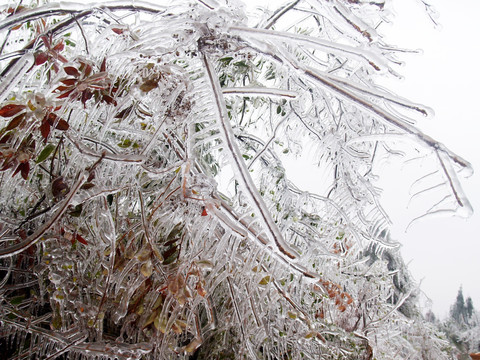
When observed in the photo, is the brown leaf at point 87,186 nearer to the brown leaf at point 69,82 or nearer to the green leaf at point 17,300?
the brown leaf at point 69,82

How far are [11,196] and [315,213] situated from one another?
1.46m

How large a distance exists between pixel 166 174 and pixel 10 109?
590 millimetres

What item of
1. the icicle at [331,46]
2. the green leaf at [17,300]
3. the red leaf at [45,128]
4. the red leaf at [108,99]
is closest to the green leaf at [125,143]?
the red leaf at [108,99]

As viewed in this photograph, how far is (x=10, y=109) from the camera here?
1.10m

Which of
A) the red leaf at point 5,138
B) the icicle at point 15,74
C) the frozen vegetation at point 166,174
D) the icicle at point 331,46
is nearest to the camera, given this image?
the icicle at point 331,46

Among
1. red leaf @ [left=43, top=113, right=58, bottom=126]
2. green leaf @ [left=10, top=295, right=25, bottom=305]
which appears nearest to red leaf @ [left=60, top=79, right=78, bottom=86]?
red leaf @ [left=43, top=113, right=58, bottom=126]

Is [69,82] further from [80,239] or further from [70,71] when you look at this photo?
[80,239]

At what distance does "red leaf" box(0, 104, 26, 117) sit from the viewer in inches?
42.9

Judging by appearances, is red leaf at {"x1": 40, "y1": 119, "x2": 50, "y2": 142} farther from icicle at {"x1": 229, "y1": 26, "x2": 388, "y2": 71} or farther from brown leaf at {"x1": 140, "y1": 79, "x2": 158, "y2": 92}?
icicle at {"x1": 229, "y1": 26, "x2": 388, "y2": 71}

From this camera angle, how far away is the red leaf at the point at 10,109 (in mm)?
1090

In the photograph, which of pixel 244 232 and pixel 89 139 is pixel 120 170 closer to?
pixel 89 139

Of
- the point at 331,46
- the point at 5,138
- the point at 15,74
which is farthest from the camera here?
the point at 5,138

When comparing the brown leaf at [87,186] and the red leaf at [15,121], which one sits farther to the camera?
the brown leaf at [87,186]

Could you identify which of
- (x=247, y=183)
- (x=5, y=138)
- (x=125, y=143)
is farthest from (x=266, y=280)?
(x=5, y=138)
